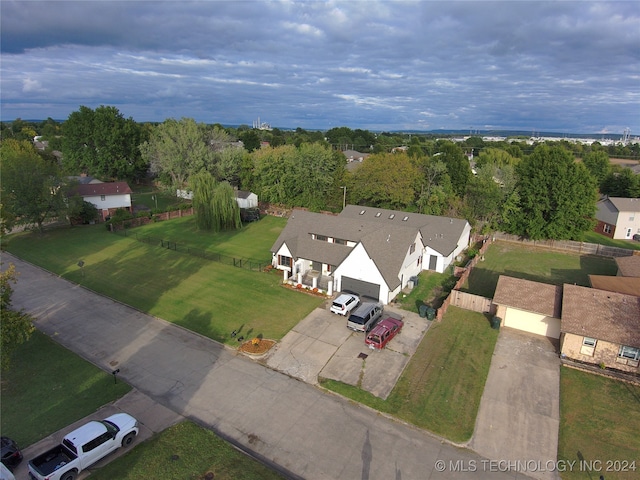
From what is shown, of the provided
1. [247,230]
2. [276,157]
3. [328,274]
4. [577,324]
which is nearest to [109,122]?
[276,157]

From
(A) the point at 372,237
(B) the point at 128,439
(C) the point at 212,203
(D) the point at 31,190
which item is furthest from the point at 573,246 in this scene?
(D) the point at 31,190

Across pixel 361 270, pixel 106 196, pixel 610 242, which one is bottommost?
pixel 610 242

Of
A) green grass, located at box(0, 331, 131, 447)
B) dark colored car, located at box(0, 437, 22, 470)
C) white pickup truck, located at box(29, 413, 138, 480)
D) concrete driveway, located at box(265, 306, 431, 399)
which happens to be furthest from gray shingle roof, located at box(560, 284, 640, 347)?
dark colored car, located at box(0, 437, 22, 470)

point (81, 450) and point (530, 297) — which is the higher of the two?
point (530, 297)

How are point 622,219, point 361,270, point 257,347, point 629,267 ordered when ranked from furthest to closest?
point 622,219 < point 629,267 < point 361,270 < point 257,347

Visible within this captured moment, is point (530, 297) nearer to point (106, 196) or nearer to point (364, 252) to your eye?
point (364, 252)

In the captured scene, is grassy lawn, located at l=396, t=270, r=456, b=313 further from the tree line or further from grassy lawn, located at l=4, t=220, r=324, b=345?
the tree line
